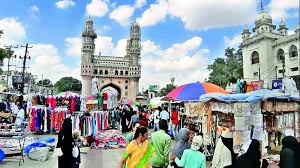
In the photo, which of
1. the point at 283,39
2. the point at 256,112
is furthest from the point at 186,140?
the point at 283,39

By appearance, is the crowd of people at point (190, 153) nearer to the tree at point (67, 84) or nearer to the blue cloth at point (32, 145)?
the blue cloth at point (32, 145)

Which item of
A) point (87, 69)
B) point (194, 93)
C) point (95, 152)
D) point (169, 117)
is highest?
point (87, 69)

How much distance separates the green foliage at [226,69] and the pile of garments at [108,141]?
32423 mm

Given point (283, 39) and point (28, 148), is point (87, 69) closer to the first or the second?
point (283, 39)

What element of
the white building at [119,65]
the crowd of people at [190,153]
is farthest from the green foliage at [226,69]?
the crowd of people at [190,153]

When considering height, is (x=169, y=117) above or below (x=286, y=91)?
below

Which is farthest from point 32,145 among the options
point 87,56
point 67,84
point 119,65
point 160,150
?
point 67,84

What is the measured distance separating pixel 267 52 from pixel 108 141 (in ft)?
107

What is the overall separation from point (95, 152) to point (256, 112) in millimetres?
5577

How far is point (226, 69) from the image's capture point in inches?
1812

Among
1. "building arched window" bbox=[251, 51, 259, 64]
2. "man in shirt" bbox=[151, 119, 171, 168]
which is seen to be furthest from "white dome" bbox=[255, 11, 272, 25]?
"man in shirt" bbox=[151, 119, 171, 168]

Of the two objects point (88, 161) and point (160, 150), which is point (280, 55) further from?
point (160, 150)

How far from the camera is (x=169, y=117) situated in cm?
1372

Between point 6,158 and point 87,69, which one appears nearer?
point 6,158
